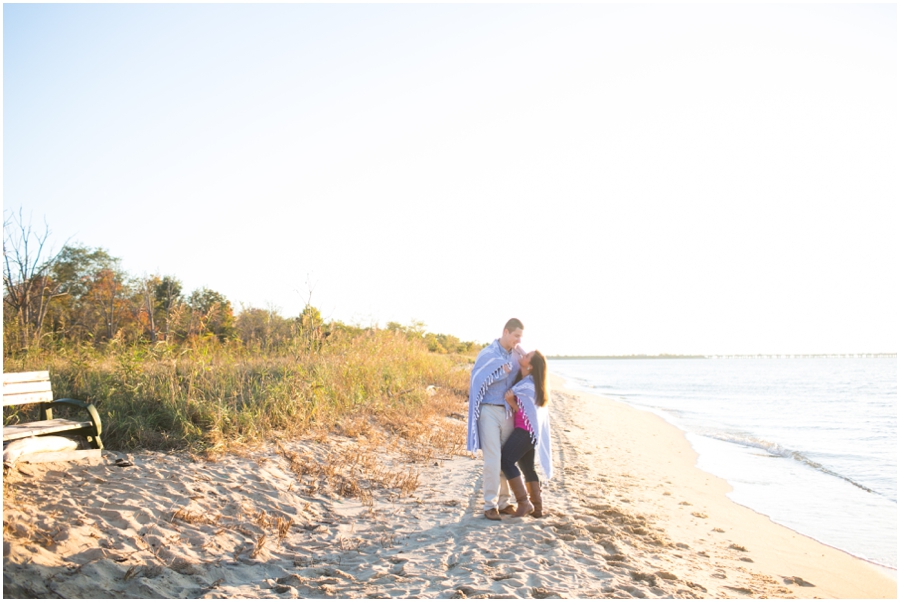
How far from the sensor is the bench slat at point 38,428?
5027 mm

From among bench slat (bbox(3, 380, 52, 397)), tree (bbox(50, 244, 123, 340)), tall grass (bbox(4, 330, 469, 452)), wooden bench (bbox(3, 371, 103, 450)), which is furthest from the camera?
tree (bbox(50, 244, 123, 340))

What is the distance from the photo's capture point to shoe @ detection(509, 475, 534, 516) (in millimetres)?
5961

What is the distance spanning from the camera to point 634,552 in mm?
5219

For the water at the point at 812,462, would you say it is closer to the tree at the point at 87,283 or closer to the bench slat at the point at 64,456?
the bench slat at the point at 64,456

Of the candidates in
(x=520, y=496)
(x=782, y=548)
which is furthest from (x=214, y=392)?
(x=782, y=548)

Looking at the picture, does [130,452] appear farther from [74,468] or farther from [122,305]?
[122,305]

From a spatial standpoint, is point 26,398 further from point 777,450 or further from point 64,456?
point 777,450

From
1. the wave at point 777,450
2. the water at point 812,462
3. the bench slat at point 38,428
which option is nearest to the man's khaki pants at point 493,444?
the bench slat at point 38,428

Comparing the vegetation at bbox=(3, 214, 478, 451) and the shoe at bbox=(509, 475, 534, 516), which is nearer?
the shoe at bbox=(509, 475, 534, 516)

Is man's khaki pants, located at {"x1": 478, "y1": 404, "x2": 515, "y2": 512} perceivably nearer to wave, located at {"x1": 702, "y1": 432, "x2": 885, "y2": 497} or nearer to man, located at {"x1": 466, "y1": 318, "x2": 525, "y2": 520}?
man, located at {"x1": 466, "y1": 318, "x2": 525, "y2": 520}

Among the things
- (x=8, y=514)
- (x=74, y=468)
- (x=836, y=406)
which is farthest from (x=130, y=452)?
(x=836, y=406)

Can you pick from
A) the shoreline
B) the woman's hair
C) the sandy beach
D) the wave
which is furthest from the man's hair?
the wave

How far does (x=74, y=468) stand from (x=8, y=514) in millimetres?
1207

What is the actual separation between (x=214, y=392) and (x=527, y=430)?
444 centimetres
